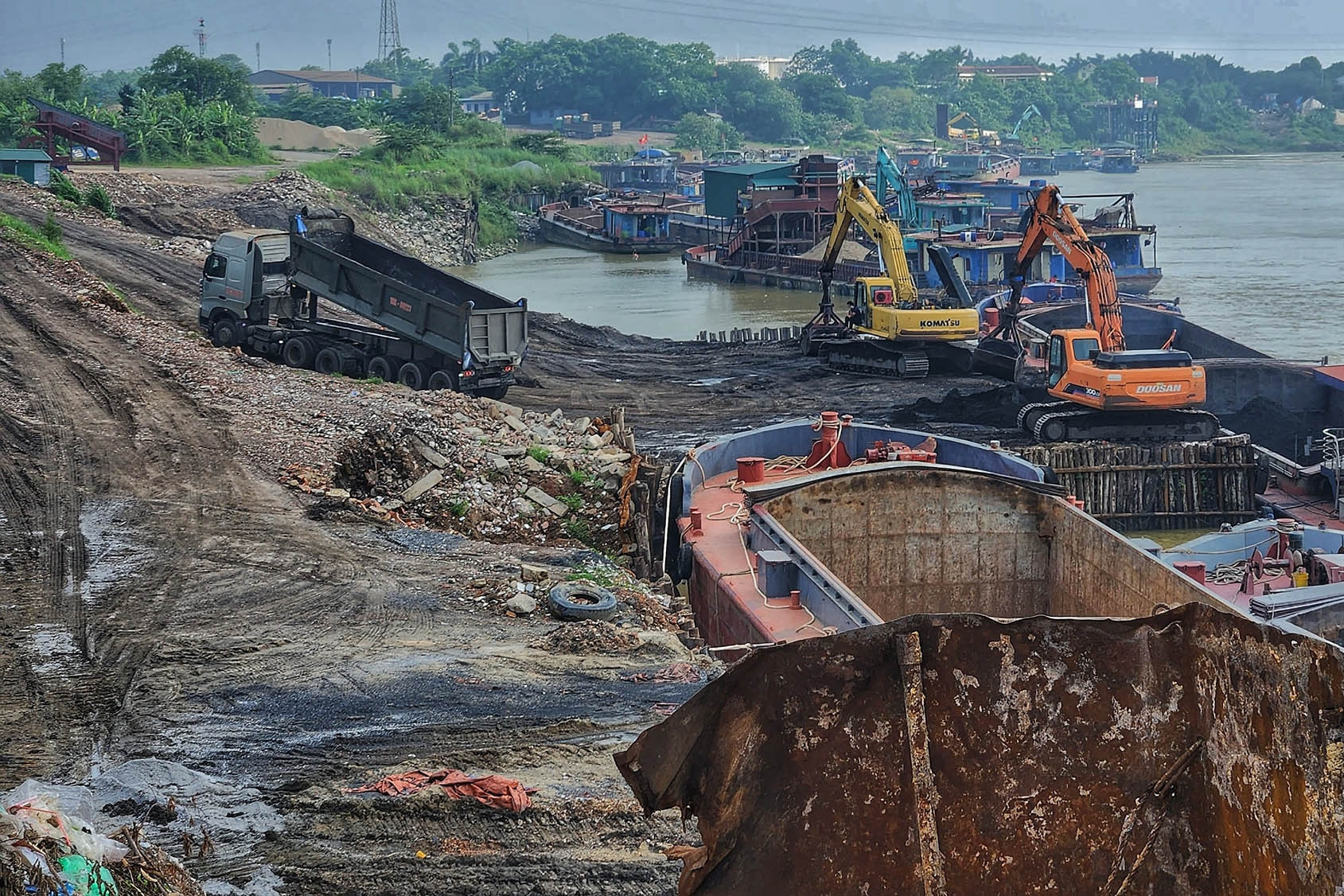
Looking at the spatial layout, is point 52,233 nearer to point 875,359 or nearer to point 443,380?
point 443,380

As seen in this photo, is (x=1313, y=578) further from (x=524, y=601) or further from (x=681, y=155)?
(x=681, y=155)

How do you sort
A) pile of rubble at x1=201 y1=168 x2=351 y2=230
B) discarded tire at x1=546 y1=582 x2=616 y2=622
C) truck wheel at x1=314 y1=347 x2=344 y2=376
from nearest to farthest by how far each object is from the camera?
discarded tire at x1=546 y1=582 x2=616 y2=622 < truck wheel at x1=314 y1=347 x2=344 y2=376 < pile of rubble at x1=201 y1=168 x2=351 y2=230

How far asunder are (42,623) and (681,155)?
9888 centimetres

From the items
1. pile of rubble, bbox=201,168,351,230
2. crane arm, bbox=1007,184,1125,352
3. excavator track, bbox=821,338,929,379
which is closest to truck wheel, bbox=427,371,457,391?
crane arm, bbox=1007,184,1125,352

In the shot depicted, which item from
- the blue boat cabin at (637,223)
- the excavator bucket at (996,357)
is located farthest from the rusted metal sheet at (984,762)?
the blue boat cabin at (637,223)

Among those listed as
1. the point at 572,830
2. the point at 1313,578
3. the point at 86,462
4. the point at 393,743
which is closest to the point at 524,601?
the point at 393,743

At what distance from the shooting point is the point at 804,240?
49.6 m

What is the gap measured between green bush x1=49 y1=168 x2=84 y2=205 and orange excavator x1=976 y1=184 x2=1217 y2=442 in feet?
78.6

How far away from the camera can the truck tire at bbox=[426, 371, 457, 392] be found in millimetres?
21750

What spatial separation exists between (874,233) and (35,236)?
16.5 metres

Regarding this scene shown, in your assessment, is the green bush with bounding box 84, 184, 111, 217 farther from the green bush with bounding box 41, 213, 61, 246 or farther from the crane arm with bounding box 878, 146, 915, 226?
the crane arm with bounding box 878, 146, 915, 226

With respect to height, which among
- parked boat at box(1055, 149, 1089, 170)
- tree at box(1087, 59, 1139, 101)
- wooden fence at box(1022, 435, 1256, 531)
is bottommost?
wooden fence at box(1022, 435, 1256, 531)

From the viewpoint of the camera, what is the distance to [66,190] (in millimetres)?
35344

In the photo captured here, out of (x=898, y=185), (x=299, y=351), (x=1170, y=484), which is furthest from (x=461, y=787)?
(x=898, y=185)
